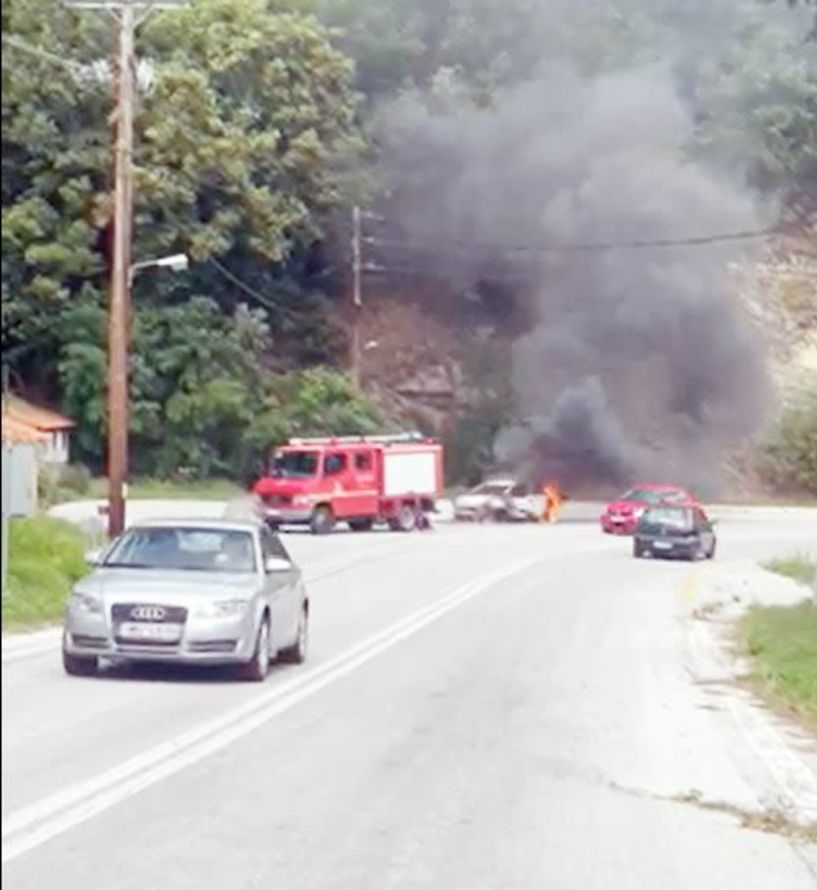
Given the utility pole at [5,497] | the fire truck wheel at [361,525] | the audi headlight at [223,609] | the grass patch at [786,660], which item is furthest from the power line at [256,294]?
the grass patch at [786,660]

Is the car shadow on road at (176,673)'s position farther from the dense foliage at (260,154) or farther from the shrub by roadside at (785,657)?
the dense foliage at (260,154)

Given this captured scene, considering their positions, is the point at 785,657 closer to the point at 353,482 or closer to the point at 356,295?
the point at 353,482

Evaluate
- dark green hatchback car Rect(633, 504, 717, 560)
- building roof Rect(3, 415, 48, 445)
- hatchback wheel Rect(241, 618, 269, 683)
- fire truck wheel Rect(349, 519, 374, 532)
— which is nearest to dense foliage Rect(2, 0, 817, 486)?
building roof Rect(3, 415, 48, 445)

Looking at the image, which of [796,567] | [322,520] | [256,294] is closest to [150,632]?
[322,520]

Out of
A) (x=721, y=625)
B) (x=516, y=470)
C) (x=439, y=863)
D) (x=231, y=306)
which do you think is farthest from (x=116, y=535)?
(x=721, y=625)

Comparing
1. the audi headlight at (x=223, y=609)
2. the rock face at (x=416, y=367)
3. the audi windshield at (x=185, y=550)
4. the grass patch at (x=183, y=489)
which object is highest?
the rock face at (x=416, y=367)

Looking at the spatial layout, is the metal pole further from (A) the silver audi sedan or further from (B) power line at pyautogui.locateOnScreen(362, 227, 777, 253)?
(B) power line at pyautogui.locateOnScreen(362, 227, 777, 253)

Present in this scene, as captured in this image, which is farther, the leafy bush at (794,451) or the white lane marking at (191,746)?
the white lane marking at (191,746)
